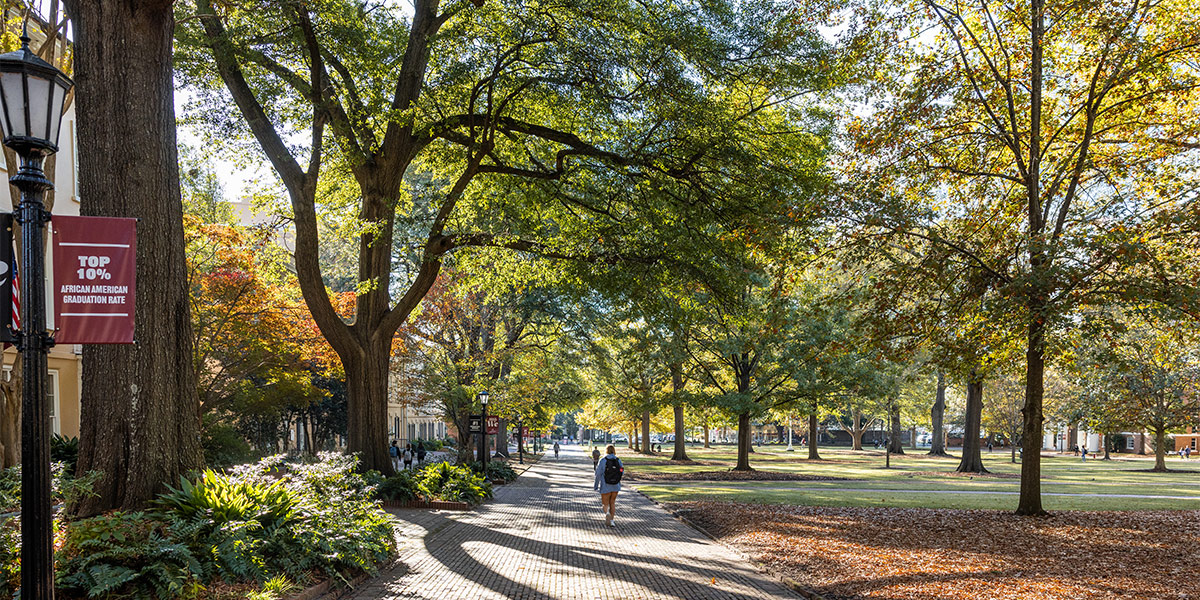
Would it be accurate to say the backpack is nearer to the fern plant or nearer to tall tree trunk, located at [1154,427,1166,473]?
the fern plant

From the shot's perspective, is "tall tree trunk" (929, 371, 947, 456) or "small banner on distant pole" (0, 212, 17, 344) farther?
"tall tree trunk" (929, 371, 947, 456)

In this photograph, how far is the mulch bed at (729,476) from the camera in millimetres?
32219

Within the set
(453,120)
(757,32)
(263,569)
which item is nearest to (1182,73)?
(757,32)

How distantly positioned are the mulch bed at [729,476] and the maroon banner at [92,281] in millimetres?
28244

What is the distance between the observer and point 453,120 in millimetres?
15523

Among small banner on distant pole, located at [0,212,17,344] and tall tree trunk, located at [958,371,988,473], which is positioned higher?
small banner on distant pole, located at [0,212,17,344]

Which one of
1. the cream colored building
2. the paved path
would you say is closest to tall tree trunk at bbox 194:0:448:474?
the cream colored building

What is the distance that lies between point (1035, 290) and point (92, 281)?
12125 mm

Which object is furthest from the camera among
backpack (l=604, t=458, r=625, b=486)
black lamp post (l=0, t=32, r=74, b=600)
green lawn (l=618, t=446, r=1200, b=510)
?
green lawn (l=618, t=446, r=1200, b=510)

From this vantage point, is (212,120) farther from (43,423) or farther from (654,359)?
(654,359)

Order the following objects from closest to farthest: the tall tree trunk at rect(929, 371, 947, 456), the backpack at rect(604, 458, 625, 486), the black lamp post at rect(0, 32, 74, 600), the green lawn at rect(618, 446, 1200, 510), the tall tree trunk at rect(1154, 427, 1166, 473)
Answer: the black lamp post at rect(0, 32, 74, 600), the backpack at rect(604, 458, 625, 486), the green lawn at rect(618, 446, 1200, 510), the tall tree trunk at rect(1154, 427, 1166, 473), the tall tree trunk at rect(929, 371, 947, 456)

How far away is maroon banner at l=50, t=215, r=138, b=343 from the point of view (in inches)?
212

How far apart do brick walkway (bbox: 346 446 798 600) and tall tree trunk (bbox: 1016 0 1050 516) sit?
5.98 meters

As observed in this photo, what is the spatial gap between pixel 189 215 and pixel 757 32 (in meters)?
19.2
